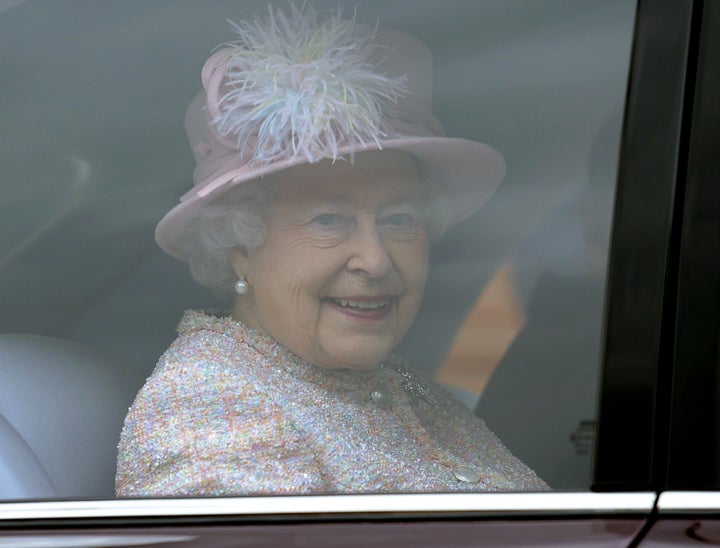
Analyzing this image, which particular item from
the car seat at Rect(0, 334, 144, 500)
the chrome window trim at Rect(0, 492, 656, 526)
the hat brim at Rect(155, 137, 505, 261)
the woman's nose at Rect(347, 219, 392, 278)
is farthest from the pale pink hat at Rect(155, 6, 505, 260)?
the chrome window trim at Rect(0, 492, 656, 526)

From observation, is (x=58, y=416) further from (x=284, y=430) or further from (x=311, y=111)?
(x=311, y=111)

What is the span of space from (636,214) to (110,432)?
88cm

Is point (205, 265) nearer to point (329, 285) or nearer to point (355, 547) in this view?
point (329, 285)

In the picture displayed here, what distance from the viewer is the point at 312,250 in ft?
5.93

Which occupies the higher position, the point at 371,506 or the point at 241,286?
the point at 241,286

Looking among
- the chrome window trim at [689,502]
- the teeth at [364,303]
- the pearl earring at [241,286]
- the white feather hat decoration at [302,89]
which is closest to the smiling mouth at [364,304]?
the teeth at [364,303]

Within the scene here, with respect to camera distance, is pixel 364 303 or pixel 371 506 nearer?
pixel 371 506

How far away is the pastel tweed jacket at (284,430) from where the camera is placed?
5.22ft

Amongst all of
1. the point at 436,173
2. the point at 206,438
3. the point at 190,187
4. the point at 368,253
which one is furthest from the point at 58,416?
the point at 436,173

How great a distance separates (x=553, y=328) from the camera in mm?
1590

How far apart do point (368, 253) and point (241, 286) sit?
209mm

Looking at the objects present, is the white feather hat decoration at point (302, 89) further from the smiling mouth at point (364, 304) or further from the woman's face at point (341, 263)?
the smiling mouth at point (364, 304)

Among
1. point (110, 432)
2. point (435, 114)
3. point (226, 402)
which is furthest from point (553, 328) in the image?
point (110, 432)

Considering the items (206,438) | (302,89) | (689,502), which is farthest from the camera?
(302,89)
